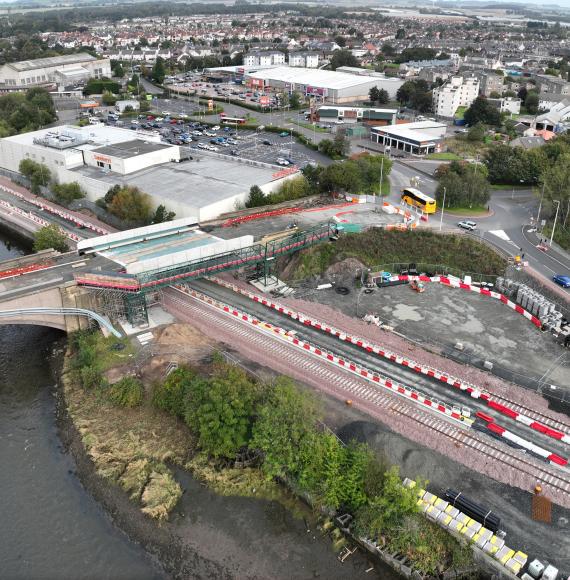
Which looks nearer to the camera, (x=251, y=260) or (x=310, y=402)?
(x=310, y=402)

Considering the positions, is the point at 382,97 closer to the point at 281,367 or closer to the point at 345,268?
the point at 345,268

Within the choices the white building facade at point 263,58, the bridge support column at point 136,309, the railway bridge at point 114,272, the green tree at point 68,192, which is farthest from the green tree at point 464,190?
the white building facade at point 263,58

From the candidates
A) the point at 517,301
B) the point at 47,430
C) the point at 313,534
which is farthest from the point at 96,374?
the point at 517,301

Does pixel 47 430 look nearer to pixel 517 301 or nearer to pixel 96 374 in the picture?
pixel 96 374

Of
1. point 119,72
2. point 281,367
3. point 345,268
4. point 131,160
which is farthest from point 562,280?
point 119,72

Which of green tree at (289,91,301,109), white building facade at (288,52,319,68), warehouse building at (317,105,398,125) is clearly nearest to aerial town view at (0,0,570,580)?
warehouse building at (317,105,398,125)

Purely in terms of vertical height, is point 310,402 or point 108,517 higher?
point 310,402

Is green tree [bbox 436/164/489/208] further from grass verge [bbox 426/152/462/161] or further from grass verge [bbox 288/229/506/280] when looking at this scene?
grass verge [bbox 426/152/462/161]
